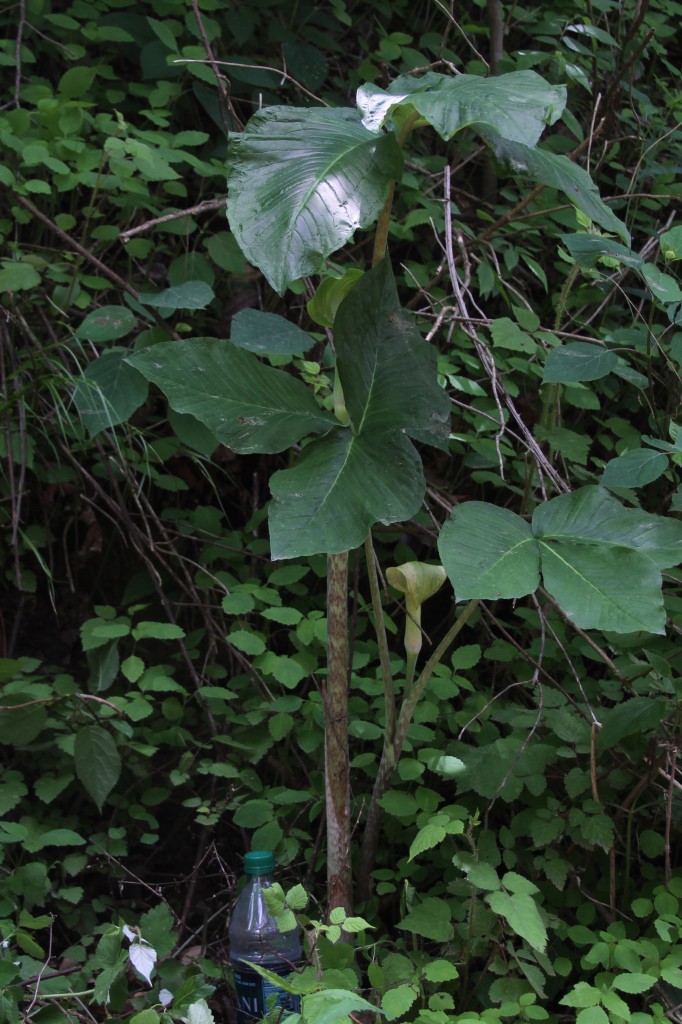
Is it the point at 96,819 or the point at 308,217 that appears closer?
the point at 308,217

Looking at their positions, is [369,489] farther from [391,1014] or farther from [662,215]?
[662,215]

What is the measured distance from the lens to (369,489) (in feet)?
3.94

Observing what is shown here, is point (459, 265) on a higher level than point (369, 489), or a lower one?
lower

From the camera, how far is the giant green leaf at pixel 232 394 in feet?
4.09

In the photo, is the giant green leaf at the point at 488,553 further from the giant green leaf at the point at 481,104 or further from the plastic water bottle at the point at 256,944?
the plastic water bottle at the point at 256,944

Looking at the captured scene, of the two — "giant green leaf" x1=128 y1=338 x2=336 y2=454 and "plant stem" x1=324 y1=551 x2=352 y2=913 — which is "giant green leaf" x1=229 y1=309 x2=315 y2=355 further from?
"plant stem" x1=324 y1=551 x2=352 y2=913

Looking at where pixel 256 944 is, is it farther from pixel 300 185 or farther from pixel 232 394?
pixel 300 185

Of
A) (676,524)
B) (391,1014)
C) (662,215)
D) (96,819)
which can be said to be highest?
(676,524)

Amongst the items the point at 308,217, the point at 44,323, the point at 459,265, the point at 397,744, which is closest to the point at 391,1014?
the point at 397,744

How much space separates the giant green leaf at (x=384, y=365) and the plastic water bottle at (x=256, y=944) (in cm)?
78

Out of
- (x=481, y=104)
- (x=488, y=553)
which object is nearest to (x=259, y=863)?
(x=488, y=553)

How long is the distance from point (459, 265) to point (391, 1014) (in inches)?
71.9

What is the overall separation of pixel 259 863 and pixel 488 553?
708 millimetres

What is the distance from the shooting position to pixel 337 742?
1.43 m
